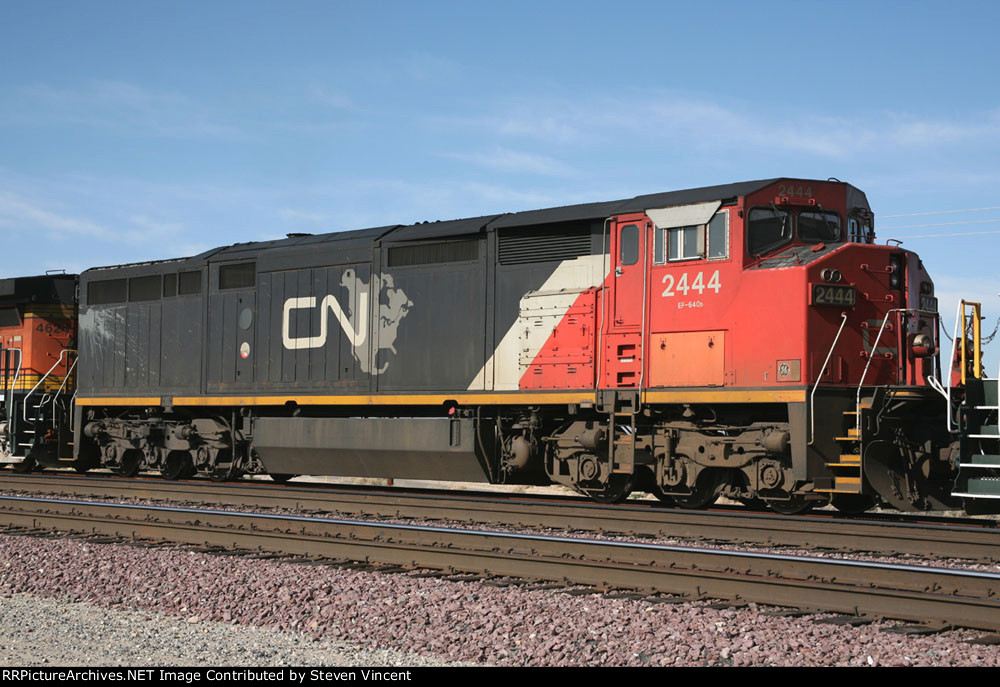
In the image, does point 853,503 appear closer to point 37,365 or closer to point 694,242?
point 694,242

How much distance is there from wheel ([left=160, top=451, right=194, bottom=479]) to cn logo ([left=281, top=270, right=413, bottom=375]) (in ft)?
10.6

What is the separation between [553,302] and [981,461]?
509cm

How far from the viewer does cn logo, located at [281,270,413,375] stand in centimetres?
1391

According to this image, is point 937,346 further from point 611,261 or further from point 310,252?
point 310,252

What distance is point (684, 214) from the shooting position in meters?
11.3

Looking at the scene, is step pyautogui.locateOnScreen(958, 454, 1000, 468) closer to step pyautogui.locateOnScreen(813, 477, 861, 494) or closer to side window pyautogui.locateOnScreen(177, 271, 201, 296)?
step pyautogui.locateOnScreen(813, 477, 861, 494)

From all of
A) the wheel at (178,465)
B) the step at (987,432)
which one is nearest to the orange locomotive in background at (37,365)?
the wheel at (178,465)

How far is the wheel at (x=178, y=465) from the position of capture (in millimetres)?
16609

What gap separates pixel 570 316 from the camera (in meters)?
12.3

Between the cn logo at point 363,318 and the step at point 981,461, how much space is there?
709cm

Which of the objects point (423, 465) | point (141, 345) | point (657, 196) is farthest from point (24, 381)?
point (657, 196)

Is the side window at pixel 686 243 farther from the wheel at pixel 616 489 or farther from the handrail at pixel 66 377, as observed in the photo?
the handrail at pixel 66 377

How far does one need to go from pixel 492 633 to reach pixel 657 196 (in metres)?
6.88

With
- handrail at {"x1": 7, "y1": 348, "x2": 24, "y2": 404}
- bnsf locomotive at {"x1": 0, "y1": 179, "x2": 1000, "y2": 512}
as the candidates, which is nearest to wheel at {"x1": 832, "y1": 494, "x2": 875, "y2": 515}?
bnsf locomotive at {"x1": 0, "y1": 179, "x2": 1000, "y2": 512}
